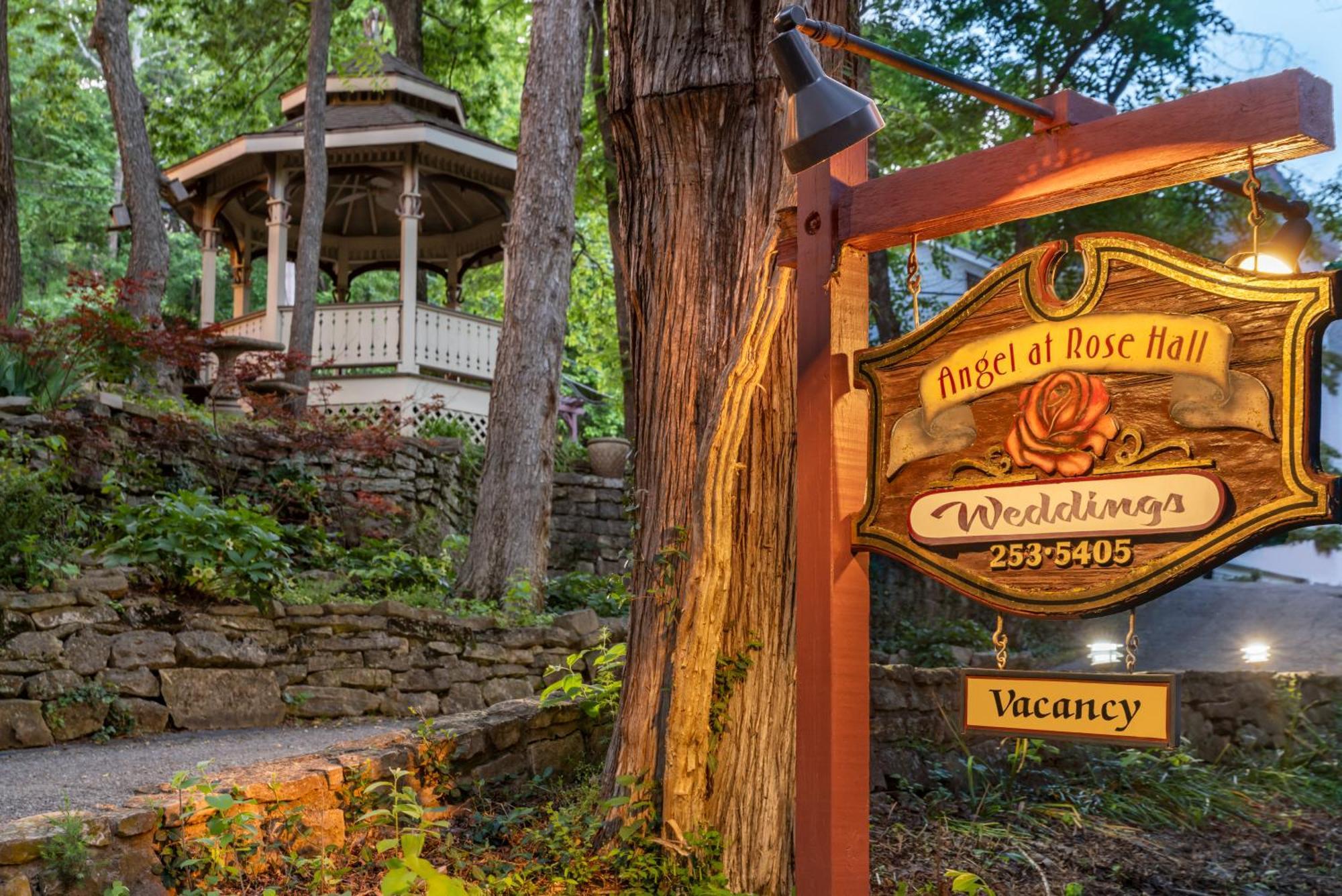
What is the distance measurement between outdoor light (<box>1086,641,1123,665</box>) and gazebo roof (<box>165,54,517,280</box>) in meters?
9.00

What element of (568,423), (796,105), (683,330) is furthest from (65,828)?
(568,423)

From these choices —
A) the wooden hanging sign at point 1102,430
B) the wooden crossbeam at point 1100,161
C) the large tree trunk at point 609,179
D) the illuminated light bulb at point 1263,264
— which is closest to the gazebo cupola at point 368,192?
the large tree trunk at point 609,179

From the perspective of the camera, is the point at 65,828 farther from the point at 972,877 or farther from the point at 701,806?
the point at 972,877

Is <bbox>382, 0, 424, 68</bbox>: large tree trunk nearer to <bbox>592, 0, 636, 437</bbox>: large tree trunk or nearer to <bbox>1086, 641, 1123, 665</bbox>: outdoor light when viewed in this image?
<bbox>592, 0, 636, 437</bbox>: large tree trunk

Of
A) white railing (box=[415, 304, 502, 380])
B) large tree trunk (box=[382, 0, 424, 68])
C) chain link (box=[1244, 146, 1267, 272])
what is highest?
large tree trunk (box=[382, 0, 424, 68])

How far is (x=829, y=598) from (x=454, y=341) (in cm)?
1185

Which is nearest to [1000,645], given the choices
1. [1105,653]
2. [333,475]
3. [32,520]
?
[32,520]

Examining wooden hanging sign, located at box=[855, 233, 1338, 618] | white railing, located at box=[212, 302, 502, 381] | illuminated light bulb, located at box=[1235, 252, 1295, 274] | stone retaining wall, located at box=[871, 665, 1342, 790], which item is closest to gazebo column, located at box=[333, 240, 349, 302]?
white railing, located at box=[212, 302, 502, 381]

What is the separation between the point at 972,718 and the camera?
2.78 meters

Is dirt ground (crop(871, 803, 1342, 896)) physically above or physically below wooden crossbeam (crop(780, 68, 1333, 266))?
below

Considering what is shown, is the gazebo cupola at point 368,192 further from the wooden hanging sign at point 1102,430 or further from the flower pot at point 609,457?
the wooden hanging sign at point 1102,430

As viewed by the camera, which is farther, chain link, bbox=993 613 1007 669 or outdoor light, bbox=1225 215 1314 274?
chain link, bbox=993 613 1007 669

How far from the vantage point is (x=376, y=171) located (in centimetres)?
1522

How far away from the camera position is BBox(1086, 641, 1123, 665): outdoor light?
7953mm
